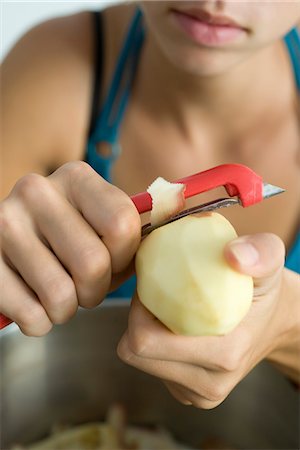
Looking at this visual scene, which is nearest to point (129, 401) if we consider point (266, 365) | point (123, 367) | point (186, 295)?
point (123, 367)

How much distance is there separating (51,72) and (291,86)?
1.06ft

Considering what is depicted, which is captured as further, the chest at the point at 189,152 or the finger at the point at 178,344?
the chest at the point at 189,152

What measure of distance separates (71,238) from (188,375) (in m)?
0.13

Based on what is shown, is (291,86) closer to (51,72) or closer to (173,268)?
(51,72)

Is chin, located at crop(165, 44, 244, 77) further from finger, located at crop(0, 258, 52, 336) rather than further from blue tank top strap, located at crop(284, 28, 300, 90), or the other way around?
finger, located at crop(0, 258, 52, 336)

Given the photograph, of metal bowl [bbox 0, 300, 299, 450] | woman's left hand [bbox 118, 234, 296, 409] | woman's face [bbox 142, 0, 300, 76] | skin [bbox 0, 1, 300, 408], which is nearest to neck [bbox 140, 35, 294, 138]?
skin [bbox 0, 1, 300, 408]

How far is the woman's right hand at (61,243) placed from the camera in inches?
15.2

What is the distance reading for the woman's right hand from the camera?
1.26 feet

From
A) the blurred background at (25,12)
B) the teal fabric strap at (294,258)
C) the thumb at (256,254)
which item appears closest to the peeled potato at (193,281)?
the thumb at (256,254)

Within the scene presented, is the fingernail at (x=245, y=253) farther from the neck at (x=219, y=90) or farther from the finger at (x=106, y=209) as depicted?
the neck at (x=219, y=90)

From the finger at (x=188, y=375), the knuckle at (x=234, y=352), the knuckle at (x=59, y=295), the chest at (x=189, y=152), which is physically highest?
the knuckle at (x=59, y=295)

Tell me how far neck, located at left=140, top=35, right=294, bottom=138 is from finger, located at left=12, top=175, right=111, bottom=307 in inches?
17.7

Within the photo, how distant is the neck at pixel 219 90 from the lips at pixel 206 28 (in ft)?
0.52

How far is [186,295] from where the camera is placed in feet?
1.20
